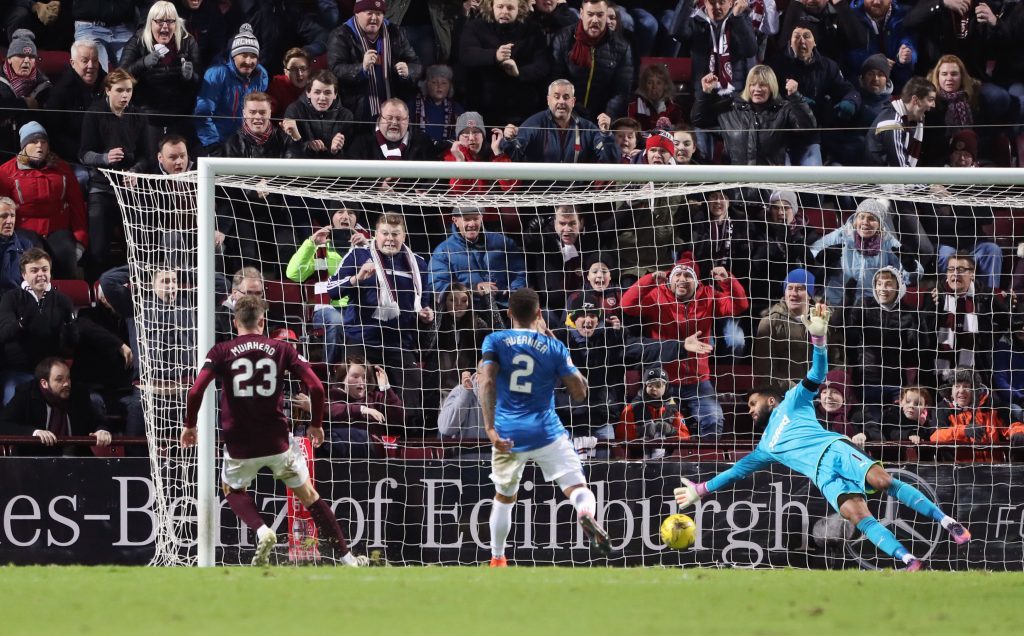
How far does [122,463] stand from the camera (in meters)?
10.9

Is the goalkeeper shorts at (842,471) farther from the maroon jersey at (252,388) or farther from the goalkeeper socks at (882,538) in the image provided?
the maroon jersey at (252,388)

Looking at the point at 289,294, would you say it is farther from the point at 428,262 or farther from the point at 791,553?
the point at 791,553

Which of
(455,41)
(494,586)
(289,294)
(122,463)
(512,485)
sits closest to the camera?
(494,586)

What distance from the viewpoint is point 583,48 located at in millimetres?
13547

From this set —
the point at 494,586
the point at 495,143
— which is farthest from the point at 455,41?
the point at 494,586

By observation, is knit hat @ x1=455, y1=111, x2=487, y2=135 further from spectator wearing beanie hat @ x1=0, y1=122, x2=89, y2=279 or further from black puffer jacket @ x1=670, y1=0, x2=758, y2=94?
spectator wearing beanie hat @ x1=0, y1=122, x2=89, y2=279

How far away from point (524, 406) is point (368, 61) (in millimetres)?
4732

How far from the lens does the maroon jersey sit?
30.1 feet

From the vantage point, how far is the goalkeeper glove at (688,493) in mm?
10375

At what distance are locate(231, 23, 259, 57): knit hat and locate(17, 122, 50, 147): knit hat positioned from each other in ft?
5.94

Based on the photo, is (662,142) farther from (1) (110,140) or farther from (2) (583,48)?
(1) (110,140)

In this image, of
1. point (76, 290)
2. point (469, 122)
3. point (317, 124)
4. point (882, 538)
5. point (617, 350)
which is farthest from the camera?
point (469, 122)

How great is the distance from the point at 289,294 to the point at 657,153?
135 inches

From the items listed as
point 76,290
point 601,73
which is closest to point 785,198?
point 601,73
